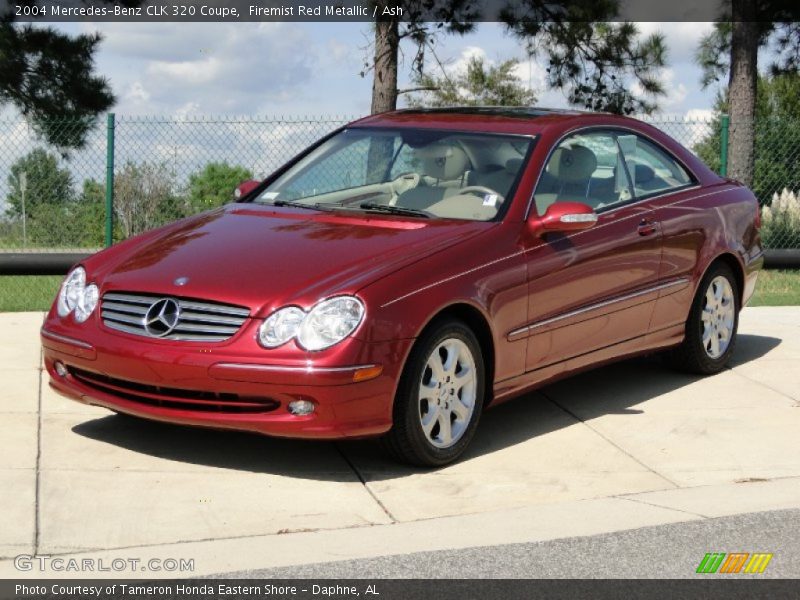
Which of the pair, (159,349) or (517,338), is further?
(517,338)

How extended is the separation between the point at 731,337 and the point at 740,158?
26.5 feet

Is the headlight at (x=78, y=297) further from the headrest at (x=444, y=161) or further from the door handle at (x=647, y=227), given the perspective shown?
the door handle at (x=647, y=227)

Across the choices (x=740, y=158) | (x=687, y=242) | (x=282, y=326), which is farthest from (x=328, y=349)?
(x=740, y=158)

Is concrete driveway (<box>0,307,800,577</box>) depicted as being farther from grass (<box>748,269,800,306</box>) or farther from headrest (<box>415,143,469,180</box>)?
grass (<box>748,269,800,306</box>)

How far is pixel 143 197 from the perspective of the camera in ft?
42.9

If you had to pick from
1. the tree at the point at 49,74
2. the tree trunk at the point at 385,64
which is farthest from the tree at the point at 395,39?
the tree at the point at 49,74

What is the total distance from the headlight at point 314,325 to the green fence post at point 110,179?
21.7ft

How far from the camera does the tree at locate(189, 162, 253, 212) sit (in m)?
13.1

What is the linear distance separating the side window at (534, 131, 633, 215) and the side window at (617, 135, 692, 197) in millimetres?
108

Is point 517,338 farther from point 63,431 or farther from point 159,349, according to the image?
point 63,431

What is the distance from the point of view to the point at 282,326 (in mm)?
6090

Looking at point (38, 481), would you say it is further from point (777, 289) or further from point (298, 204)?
point (777, 289)

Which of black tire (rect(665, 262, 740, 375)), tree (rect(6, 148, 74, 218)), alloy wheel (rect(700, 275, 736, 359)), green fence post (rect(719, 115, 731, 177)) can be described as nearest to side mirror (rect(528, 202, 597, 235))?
black tire (rect(665, 262, 740, 375))

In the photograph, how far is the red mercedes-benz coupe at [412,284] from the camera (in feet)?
20.1
